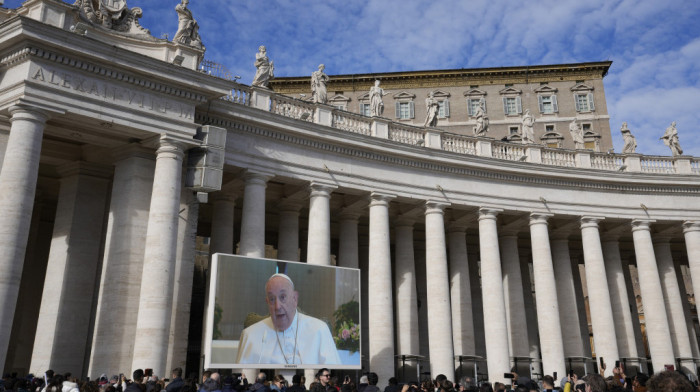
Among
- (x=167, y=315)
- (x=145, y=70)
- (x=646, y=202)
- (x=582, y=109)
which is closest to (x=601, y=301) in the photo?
(x=646, y=202)

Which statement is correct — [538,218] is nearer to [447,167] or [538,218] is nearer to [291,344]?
[447,167]

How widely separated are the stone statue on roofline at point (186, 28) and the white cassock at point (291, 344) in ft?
41.9

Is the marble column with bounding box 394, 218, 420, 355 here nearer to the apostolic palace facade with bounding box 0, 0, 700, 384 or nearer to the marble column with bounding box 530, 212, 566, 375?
the apostolic palace facade with bounding box 0, 0, 700, 384

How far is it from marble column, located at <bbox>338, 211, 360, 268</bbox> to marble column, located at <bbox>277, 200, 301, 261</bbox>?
2920 millimetres

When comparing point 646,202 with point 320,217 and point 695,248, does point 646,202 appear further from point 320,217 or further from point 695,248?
point 320,217

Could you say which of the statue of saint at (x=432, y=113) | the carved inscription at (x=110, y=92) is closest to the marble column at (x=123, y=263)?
the carved inscription at (x=110, y=92)

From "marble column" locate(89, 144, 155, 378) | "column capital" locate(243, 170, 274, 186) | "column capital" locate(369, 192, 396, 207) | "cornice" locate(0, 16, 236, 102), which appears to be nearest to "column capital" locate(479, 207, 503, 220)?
"column capital" locate(369, 192, 396, 207)

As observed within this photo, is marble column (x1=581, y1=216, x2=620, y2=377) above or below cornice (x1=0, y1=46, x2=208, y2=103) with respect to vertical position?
below

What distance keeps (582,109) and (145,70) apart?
56227 millimetres

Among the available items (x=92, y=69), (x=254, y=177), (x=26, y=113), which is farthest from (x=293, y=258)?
(x=26, y=113)

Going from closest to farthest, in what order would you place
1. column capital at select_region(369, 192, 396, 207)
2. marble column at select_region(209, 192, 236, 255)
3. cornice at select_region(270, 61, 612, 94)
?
marble column at select_region(209, 192, 236, 255) < column capital at select_region(369, 192, 396, 207) < cornice at select_region(270, 61, 612, 94)

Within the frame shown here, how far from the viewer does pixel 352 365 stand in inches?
980

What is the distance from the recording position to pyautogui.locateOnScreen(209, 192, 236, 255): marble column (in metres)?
30.2

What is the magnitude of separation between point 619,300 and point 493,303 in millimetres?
10867
